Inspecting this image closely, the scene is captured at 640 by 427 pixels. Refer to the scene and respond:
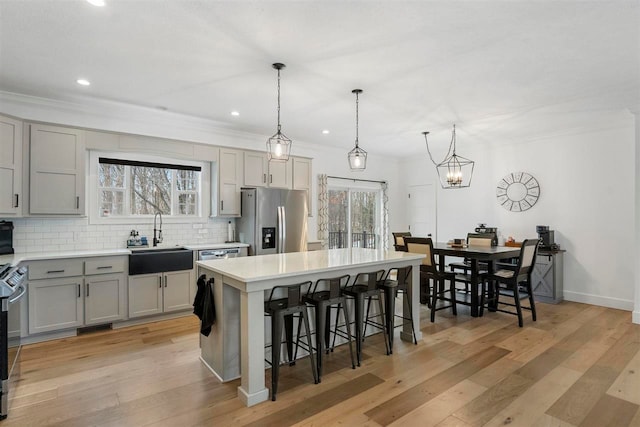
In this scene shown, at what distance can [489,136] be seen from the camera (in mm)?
5684

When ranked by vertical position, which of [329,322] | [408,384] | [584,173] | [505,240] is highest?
[584,173]

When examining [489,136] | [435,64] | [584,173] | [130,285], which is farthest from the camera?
[489,136]

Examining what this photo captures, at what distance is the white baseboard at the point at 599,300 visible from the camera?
15.6 ft

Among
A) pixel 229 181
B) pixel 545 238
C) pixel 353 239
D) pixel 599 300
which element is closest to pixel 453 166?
pixel 545 238

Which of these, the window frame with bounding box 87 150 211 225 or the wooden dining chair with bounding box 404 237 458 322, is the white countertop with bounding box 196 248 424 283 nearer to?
the wooden dining chair with bounding box 404 237 458 322

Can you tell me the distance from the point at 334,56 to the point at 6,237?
3940 mm

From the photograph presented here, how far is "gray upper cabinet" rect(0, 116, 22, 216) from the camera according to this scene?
3496mm

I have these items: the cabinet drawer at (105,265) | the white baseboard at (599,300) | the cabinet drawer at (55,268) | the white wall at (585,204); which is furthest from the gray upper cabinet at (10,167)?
the white baseboard at (599,300)

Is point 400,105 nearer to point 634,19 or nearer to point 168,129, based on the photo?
point 634,19

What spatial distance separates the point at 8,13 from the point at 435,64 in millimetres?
3149

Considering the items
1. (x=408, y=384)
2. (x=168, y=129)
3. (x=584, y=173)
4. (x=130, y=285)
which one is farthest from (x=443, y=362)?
(x=168, y=129)

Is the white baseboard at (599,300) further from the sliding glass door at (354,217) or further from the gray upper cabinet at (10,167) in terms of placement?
the gray upper cabinet at (10,167)

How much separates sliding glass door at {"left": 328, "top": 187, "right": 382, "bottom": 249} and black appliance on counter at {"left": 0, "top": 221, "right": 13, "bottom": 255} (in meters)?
4.76

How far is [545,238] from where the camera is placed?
17.1 ft
